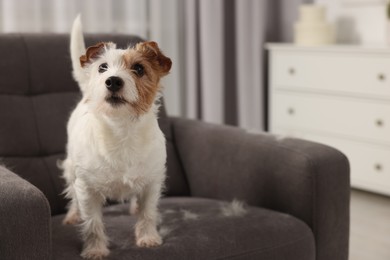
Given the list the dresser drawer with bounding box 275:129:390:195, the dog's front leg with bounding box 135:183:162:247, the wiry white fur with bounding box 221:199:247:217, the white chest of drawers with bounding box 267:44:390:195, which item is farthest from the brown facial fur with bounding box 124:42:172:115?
the dresser drawer with bounding box 275:129:390:195

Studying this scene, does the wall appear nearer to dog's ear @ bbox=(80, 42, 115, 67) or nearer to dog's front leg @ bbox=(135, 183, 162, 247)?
dog's front leg @ bbox=(135, 183, 162, 247)

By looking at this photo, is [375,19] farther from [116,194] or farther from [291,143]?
[116,194]

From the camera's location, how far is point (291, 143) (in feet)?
5.91

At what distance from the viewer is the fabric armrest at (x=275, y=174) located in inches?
66.1

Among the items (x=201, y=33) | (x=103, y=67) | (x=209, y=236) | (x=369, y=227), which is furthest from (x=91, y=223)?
(x=201, y=33)

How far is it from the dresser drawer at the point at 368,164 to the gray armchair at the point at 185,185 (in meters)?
1.44

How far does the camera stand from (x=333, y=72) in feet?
10.7

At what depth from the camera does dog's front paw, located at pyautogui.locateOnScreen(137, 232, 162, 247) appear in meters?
1.44

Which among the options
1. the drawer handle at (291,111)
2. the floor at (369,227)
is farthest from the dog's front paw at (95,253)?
the drawer handle at (291,111)

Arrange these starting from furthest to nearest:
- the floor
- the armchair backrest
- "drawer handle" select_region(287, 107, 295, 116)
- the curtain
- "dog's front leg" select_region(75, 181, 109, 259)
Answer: "drawer handle" select_region(287, 107, 295, 116), the curtain, the floor, the armchair backrest, "dog's front leg" select_region(75, 181, 109, 259)

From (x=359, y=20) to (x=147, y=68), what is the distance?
2588 millimetres

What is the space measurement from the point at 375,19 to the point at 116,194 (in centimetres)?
253

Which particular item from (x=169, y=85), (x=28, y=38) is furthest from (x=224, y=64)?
(x=28, y=38)

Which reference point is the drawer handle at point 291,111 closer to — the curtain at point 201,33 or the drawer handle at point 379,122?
the curtain at point 201,33
